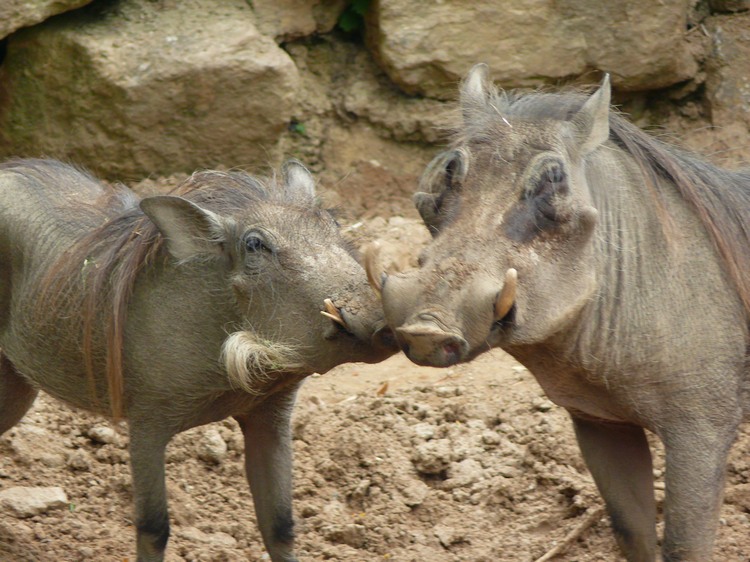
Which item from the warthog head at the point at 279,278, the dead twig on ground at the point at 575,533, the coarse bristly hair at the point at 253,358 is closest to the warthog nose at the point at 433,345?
the warthog head at the point at 279,278

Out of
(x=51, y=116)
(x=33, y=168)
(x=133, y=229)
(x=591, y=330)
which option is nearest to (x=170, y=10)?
(x=51, y=116)

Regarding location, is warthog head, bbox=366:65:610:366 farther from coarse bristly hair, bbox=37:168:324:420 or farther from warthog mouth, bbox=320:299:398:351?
coarse bristly hair, bbox=37:168:324:420

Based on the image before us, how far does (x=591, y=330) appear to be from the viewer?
3.25 m

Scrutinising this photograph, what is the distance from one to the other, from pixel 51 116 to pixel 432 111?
1898 mm

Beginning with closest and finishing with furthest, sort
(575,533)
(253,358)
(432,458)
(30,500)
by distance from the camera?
(253,358)
(575,533)
(30,500)
(432,458)

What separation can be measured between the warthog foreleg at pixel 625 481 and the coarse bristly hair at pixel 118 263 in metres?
1.00

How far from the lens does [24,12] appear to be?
5.58 m

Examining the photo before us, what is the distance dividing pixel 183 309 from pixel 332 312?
0.54 metres

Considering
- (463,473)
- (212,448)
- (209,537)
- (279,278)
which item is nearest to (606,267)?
(279,278)

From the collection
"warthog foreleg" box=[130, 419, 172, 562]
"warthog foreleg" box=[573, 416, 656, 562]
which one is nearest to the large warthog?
"warthog foreleg" box=[573, 416, 656, 562]

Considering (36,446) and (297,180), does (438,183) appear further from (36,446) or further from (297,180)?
(36,446)

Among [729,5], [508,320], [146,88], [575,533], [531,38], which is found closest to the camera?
[508,320]

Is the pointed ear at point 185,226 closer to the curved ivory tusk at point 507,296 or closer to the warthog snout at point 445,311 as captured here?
the warthog snout at point 445,311

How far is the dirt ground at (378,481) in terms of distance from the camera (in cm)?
412
